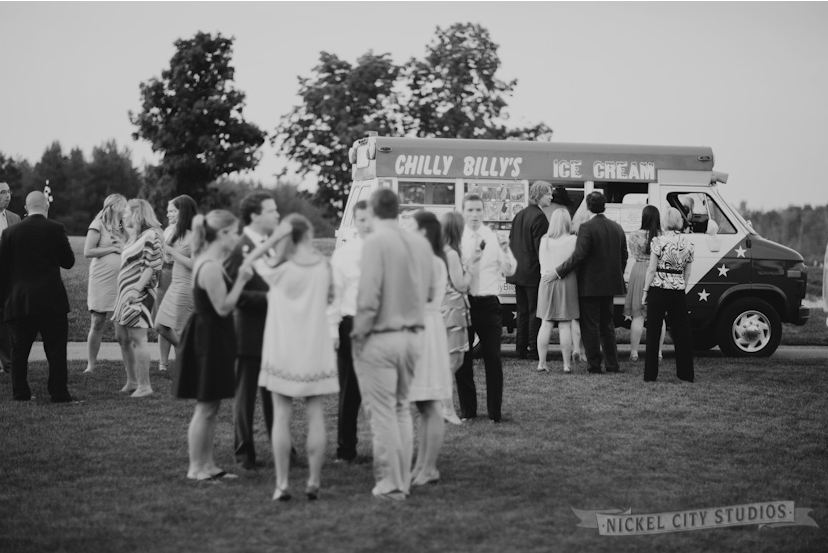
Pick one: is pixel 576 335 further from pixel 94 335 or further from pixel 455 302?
pixel 94 335

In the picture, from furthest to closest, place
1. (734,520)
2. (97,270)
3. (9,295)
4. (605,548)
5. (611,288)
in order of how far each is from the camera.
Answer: (611,288), (97,270), (9,295), (734,520), (605,548)

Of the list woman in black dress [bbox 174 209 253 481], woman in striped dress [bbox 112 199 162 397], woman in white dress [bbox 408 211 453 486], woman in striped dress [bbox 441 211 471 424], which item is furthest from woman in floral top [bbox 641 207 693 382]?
woman in black dress [bbox 174 209 253 481]

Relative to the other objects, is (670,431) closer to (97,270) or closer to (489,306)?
(489,306)

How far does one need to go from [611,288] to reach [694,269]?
2243 mm

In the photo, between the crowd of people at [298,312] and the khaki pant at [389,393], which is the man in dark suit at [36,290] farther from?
the khaki pant at [389,393]

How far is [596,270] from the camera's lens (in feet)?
38.3

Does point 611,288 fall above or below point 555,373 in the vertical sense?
above

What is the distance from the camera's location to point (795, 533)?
18.6 feet

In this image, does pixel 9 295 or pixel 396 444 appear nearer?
pixel 396 444

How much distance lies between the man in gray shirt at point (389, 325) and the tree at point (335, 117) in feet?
104

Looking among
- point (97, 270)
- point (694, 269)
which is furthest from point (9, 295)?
point (694, 269)

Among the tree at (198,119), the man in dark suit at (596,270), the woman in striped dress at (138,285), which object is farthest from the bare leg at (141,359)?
the tree at (198,119)

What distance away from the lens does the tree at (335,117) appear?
127 feet

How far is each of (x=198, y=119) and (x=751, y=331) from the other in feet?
185
